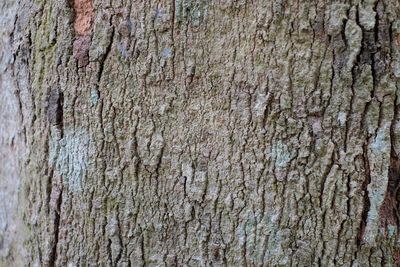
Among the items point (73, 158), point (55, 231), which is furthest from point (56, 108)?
point (55, 231)

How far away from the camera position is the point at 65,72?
1074 mm

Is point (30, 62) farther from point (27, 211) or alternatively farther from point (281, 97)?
point (281, 97)

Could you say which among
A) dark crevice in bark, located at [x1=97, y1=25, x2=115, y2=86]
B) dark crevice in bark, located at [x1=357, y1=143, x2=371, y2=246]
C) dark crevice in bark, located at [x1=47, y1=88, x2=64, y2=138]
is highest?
dark crevice in bark, located at [x1=97, y1=25, x2=115, y2=86]

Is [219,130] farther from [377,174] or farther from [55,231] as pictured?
[55,231]

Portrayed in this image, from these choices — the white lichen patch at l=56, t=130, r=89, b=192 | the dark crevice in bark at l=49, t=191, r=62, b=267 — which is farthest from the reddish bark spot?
the dark crevice in bark at l=49, t=191, r=62, b=267

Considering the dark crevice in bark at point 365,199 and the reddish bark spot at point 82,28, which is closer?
the dark crevice in bark at point 365,199

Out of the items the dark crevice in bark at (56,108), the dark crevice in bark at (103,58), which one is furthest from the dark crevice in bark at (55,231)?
the dark crevice in bark at (103,58)

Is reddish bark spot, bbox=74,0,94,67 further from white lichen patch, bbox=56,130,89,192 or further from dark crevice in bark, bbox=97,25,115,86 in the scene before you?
white lichen patch, bbox=56,130,89,192

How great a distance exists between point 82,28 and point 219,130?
0.36 metres

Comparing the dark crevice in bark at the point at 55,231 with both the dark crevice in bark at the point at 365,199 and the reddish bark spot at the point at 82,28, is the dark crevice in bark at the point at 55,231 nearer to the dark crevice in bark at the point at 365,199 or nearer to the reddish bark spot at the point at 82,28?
the reddish bark spot at the point at 82,28

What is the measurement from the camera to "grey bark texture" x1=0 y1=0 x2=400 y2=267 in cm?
93

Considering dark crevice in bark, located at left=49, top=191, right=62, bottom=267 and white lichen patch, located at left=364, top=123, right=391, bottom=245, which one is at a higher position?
white lichen patch, located at left=364, top=123, right=391, bottom=245

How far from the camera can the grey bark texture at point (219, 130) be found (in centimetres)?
93

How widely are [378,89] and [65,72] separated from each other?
0.63 metres
